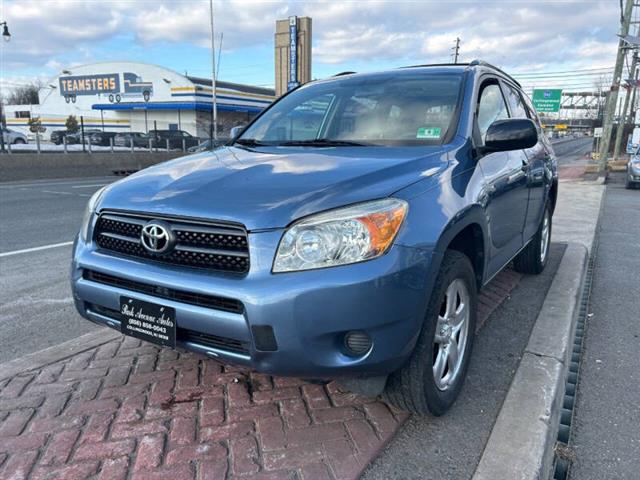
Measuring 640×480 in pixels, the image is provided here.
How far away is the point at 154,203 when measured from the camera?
232 centimetres

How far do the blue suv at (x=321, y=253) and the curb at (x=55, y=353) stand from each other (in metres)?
0.73

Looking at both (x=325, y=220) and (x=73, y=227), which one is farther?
(x=73, y=227)

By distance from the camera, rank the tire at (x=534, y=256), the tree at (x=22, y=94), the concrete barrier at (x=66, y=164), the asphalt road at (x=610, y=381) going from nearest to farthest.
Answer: the asphalt road at (x=610, y=381)
the tire at (x=534, y=256)
the concrete barrier at (x=66, y=164)
the tree at (x=22, y=94)

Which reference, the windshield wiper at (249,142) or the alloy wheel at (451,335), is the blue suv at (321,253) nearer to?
the alloy wheel at (451,335)

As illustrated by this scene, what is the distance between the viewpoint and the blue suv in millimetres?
1981

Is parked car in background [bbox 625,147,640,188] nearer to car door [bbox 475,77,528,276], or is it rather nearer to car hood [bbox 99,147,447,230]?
car door [bbox 475,77,528,276]

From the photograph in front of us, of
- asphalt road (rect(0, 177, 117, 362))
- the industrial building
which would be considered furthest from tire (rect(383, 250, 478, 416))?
the industrial building

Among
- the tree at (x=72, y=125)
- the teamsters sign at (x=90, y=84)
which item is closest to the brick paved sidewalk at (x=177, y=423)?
the tree at (x=72, y=125)

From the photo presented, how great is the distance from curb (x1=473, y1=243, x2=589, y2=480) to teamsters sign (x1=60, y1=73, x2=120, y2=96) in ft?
184

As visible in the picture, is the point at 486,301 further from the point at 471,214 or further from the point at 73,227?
the point at 73,227

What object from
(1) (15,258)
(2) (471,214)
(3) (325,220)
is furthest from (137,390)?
(1) (15,258)

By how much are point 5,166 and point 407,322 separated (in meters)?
19.4

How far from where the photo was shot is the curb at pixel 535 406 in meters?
2.13

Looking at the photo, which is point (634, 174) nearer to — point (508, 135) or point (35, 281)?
point (508, 135)
